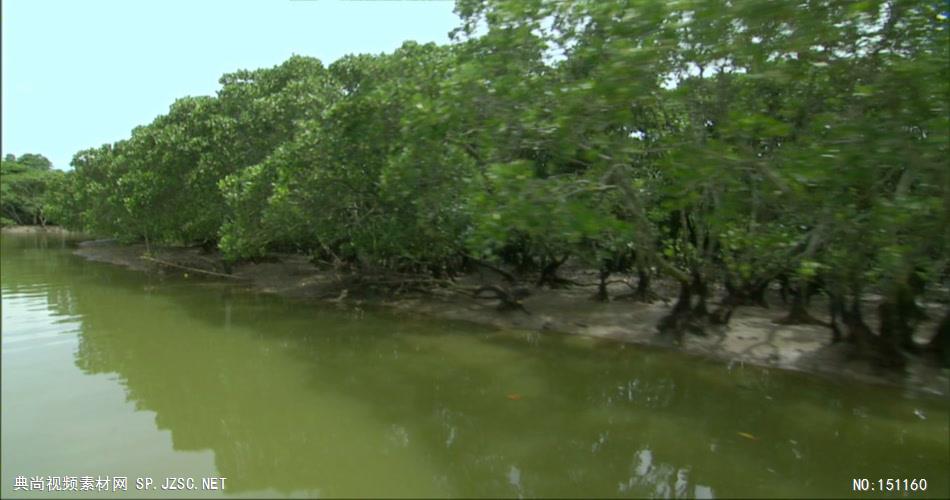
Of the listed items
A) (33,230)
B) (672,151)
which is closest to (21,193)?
(33,230)

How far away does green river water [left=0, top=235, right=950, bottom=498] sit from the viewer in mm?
4797

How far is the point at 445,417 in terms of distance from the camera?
6246 millimetres

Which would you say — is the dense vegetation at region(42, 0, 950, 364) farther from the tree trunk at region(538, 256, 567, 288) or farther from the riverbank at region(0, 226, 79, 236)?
the riverbank at region(0, 226, 79, 236)

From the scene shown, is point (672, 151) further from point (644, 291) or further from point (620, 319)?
point (644, 291)

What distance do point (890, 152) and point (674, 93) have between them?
81.3 inches

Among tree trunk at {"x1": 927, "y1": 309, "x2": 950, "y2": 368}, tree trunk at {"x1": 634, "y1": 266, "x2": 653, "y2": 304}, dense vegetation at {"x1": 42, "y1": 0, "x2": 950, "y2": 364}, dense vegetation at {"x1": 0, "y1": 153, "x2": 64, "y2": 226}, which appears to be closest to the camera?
dense vegetation at {"x1": 42, "y1": 0, "x2": 950, "y2": 364}

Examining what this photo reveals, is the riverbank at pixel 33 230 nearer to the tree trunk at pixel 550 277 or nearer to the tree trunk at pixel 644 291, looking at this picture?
the tree trunk at pixel 550 277

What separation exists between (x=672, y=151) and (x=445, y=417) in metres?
4.02

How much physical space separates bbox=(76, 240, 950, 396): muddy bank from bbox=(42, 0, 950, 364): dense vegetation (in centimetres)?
37

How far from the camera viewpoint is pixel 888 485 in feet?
15.5

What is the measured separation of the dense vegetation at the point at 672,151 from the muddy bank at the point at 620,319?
37 centimetres

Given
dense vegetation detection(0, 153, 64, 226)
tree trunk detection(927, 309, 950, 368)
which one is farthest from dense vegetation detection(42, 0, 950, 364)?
dense vegetation detection(0, 153, 64, 226)

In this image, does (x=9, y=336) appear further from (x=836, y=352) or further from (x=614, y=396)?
(x=836, y=352)

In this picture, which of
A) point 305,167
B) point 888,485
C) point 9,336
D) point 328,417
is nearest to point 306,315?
point 305,167
